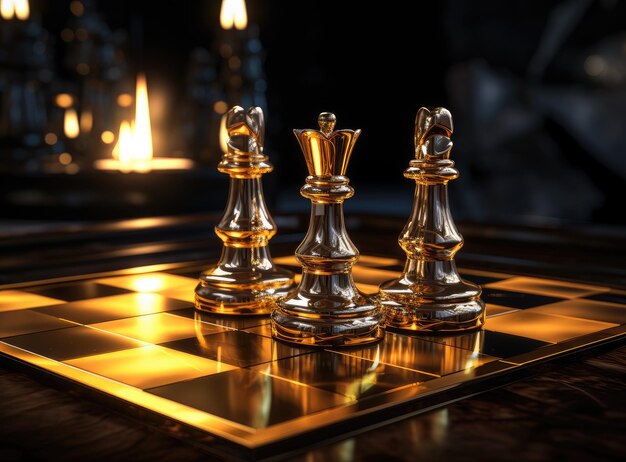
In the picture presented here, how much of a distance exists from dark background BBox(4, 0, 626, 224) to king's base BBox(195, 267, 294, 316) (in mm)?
2759

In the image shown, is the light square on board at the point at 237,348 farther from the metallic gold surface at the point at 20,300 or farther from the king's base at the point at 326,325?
the metallic gold surface at the point at 20,300

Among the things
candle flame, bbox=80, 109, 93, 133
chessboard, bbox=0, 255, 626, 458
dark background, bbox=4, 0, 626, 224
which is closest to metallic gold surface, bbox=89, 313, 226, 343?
chessboard, bbox=0, 255, 626, 458

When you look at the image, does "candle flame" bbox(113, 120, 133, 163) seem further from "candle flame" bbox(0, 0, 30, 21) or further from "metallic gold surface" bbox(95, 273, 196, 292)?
"metallic gold surface" bbox(95, 273, 196, 292)

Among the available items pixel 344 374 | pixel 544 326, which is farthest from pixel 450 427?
pixel 544 326

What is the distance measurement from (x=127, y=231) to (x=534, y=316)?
0.80 m

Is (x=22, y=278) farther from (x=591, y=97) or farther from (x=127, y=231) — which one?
(x=591, y=97)

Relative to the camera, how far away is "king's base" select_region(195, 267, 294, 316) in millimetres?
934

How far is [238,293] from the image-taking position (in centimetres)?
94

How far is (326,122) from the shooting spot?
0.84 metres

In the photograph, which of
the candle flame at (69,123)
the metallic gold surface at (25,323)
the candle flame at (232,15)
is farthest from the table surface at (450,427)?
the candle flame at (69,123)

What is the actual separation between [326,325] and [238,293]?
0.16 metres

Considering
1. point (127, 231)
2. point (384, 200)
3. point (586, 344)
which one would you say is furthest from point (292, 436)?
point (384, 200)

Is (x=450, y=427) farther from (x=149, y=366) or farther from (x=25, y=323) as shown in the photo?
(x=25, y=323)

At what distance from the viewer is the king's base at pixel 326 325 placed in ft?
2.63
